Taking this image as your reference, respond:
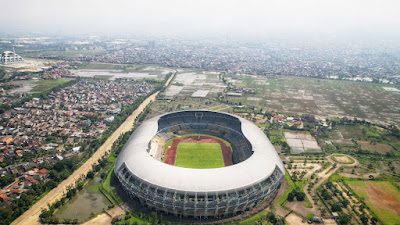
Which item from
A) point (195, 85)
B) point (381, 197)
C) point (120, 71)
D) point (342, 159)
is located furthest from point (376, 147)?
→ point (120, 71)

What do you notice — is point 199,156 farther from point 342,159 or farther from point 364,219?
point 342,159

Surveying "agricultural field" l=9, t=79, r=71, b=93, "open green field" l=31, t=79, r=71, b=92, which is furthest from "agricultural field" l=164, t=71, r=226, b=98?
"agricultural field" l=9, t=79, r=71, b=93

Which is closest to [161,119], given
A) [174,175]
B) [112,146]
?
[112,146]

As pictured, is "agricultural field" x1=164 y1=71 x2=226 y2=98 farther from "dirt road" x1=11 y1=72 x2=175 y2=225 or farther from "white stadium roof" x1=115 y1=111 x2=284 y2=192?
"white stadium roof" x1=115 y1=111 x2=284 y2=192

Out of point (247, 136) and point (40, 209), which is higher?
point (247, 136)

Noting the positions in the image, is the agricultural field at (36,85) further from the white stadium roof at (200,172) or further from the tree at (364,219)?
the tree at (364,219)

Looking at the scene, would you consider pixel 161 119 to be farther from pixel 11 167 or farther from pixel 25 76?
pixel 25 76

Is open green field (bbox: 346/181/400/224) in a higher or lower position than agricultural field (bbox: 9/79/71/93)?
higher
